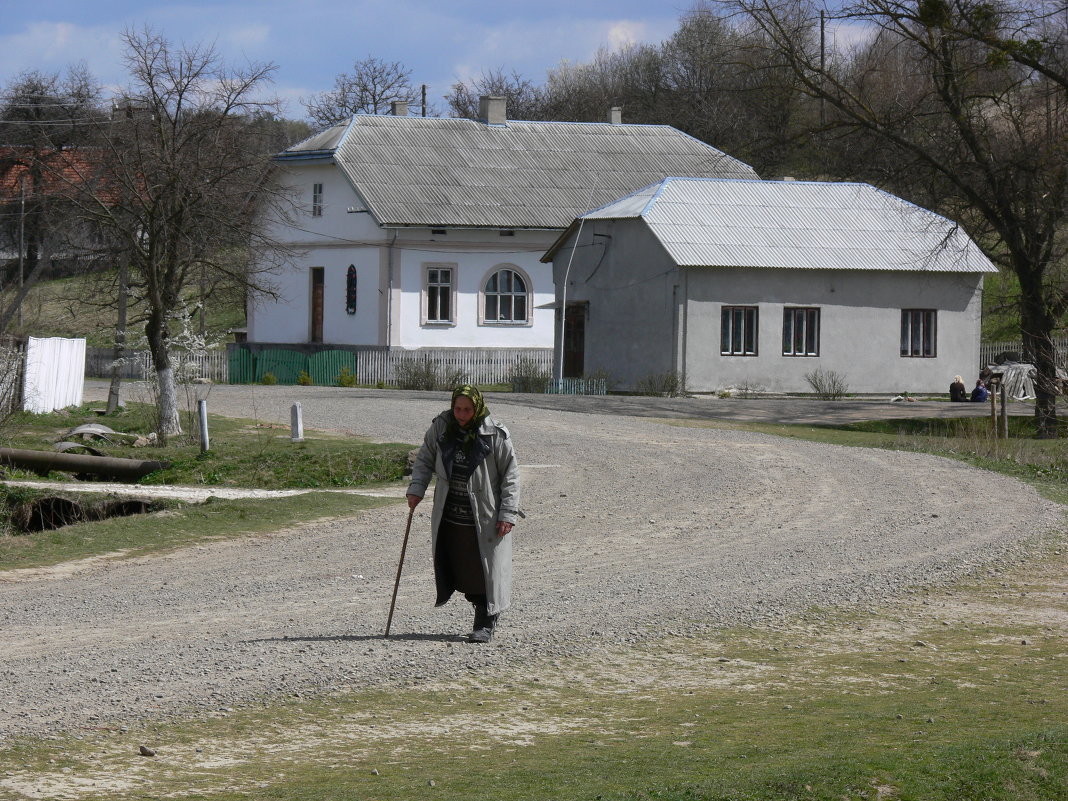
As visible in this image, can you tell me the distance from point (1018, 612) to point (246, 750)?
696 centimetres

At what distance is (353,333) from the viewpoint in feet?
156

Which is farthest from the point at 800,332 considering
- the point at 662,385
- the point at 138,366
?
the point at 138,366

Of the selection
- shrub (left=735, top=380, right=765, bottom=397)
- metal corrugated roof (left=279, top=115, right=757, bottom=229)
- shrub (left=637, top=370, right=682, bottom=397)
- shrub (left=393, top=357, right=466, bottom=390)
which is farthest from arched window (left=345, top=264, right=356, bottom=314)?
shrub (left=735, top=380, right=765, bottom=397)

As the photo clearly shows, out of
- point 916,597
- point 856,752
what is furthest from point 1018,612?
point 856,752

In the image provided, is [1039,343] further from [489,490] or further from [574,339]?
[489,490]

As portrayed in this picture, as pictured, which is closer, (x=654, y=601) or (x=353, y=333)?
(x=654, y=601)

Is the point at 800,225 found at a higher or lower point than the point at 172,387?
higher

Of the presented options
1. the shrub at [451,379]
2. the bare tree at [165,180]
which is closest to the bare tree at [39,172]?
the bare tree at [165,180]

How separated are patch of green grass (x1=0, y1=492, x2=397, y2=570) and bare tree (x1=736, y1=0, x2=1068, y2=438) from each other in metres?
14.8

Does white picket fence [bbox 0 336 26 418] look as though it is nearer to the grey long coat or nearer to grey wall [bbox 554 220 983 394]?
the grey long coat

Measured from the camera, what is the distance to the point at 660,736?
7219mm

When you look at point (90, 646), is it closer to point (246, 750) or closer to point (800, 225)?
point (246, 750)

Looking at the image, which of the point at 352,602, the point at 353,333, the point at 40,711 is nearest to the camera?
the point at 40,711

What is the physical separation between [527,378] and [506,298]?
8417mm
